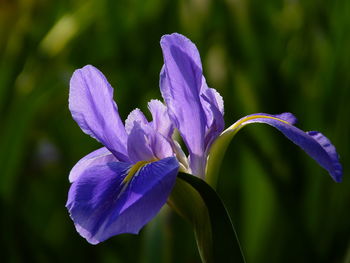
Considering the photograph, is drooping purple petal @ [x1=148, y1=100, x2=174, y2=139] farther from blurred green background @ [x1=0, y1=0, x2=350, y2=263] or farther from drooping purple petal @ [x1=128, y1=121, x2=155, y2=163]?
blurred green background @ [x1=0, y1=0, x2=350, y2=263]

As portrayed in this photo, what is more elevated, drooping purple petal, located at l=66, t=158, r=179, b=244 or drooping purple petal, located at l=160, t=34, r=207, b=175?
drooping purple petal, located at l=160, t=34, r=207, b=175

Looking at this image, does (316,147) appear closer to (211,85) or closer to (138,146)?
(138,146)

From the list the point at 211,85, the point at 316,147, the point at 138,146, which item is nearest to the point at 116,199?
the point at 138,146

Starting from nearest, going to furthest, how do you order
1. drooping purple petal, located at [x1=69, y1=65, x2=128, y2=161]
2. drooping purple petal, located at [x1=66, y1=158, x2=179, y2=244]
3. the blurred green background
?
drooping purple petal, located at [x1=66, y1=158, x2=179, y2=244], drooping purple petal, located at [x1=69, y1=65, x2=128, y2=161], the blurred green background

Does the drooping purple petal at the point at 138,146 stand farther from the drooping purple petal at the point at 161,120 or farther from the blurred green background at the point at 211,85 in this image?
the blurred green background at the point at 211,85

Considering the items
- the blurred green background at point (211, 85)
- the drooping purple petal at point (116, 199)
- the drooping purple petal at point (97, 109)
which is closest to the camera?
the drooping purple petal at point (116, 199)

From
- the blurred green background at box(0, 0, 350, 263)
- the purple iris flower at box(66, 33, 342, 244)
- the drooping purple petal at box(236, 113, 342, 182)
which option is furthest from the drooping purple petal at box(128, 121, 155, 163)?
the blurred green background at box(0, 0, 350, 263)

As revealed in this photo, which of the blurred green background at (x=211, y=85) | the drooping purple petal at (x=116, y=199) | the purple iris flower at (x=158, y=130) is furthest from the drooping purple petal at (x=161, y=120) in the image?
the blurred green background at (x=211, y=85)
